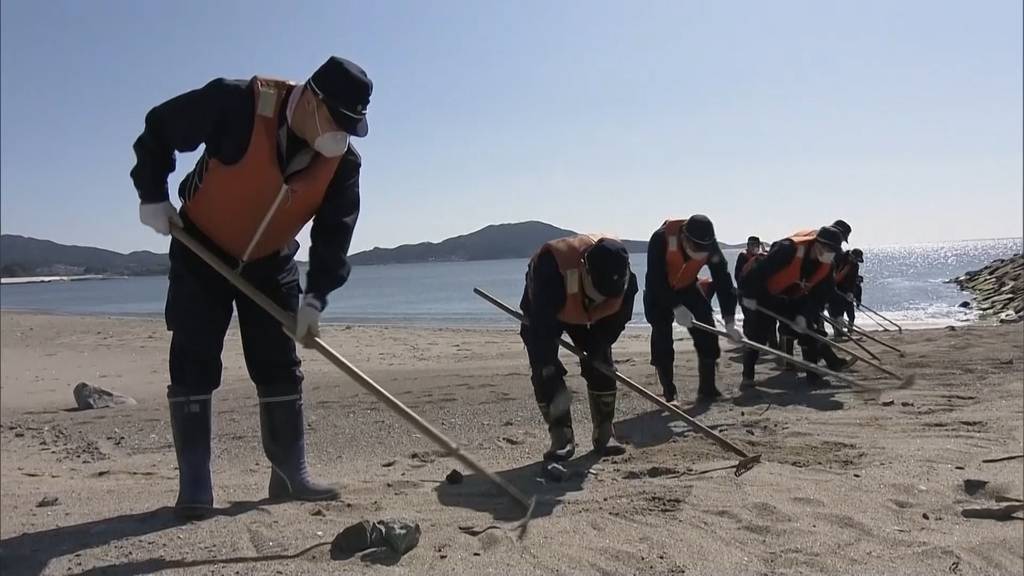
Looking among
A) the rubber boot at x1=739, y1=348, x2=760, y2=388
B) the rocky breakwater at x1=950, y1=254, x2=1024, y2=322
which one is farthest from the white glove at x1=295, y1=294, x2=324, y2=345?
the rocky breakwater at x1=950, y1=254, x2=1024, y2=322

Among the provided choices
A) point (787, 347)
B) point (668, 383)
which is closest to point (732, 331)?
point (668, 383)

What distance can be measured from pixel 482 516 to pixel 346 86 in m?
1.97

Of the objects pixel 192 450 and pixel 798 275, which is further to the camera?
pixel 798 275

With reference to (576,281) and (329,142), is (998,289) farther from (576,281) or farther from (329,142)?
(329,142)

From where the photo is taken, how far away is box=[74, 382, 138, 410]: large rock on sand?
23.6ft

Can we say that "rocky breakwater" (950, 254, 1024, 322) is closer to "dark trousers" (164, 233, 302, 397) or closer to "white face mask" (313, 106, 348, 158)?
"dark trousers" (164, 233, 302, 397)

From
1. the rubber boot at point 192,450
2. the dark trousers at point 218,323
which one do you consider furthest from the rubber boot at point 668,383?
the rubber boot at point 192,450

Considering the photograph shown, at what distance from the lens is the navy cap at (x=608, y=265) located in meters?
4.38

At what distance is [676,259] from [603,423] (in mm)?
2074

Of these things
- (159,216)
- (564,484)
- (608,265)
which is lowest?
(564,484)

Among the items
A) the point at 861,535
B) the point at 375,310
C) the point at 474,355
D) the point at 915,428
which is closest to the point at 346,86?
the point at 861,535

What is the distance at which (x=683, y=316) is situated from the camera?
667cm

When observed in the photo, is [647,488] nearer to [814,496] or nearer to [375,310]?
[814,496]

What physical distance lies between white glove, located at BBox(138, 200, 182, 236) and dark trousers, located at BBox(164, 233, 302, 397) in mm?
138
